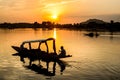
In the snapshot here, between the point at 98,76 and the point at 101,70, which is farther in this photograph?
the point at 101,70

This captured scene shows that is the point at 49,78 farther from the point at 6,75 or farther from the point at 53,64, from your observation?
the point at 53,64

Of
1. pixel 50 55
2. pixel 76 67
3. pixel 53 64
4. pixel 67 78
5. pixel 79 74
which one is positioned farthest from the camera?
pixel 50 55

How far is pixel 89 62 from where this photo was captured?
4562 cm

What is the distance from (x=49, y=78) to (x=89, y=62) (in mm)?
14260

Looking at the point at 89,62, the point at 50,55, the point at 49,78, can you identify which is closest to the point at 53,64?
the point at 50,55

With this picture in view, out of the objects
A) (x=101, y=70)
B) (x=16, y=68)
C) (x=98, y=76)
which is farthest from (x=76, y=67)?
(x=16, y=68)

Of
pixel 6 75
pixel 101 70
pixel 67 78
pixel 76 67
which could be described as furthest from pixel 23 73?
pixel 101 70

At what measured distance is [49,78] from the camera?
3328 centimetres

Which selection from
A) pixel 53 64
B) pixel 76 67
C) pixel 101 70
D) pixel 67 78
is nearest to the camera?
pixel 67 78

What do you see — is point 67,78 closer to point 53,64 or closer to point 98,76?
point 98,76

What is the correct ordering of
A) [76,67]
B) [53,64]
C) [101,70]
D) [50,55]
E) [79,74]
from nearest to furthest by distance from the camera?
[79,74] → [101,70] → [76,67] → [53,64] → [50,55]

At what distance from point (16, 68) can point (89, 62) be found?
14195mm

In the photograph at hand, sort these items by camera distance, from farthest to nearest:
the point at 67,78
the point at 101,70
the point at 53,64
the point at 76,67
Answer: the point at 53,64
the point at 76,67
the point at 101,70
the point at 67,78

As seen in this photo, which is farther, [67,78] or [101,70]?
[101,70]
